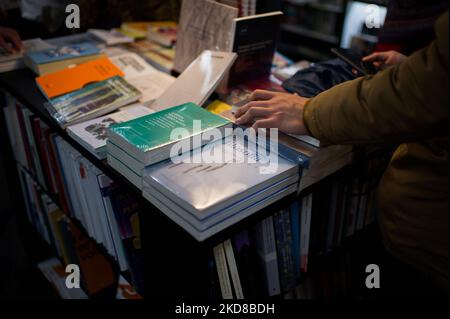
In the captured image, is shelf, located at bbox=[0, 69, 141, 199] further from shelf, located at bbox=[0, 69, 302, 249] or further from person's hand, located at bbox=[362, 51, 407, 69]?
person's hand, located at bbox=[362, 51, 407, 69]

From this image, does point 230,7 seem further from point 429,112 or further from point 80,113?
point 429,112

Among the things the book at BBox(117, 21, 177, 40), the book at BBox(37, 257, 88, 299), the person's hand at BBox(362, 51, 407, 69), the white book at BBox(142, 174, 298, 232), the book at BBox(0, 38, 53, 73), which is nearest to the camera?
the white book at BBox(142, 174, 298, 232)

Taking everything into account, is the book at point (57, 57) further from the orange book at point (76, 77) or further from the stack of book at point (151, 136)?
the stack of book at point (151, 136)

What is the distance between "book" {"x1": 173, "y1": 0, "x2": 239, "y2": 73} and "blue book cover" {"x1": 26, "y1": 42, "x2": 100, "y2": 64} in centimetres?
32

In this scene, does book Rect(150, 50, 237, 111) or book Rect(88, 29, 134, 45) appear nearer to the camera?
book Rect(150, 50, 237, 111)

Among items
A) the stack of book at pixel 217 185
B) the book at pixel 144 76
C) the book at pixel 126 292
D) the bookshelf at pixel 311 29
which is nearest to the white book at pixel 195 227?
the stack of book at pixel 217 185

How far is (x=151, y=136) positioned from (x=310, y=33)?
3.56 m

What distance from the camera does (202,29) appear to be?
1475mm

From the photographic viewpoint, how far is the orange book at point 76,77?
1350 millimetres

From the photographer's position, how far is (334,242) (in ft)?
→ 4.60

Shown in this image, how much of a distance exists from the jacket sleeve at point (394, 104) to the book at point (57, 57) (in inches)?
38.2

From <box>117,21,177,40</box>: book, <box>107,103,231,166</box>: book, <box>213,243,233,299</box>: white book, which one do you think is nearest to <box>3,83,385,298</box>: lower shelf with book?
<box>213,243,233,299</box>: white book

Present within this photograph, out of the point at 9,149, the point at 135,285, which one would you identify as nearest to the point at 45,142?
the point at 9,149

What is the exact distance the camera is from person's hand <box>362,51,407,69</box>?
1.29 m
